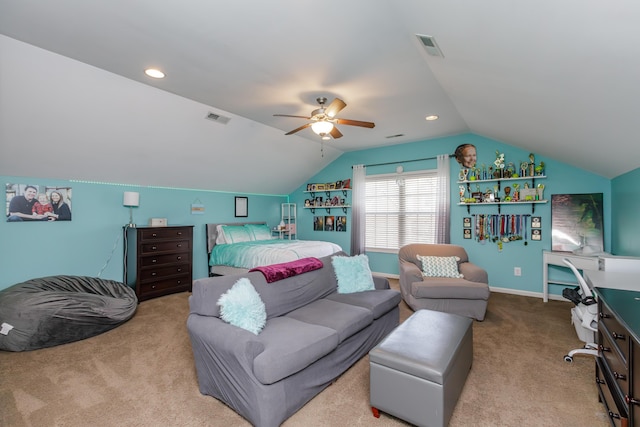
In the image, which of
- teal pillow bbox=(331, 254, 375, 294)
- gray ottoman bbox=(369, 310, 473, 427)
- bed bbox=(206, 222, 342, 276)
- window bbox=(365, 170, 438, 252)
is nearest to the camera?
gray ottoman bbox=(369, 310, 473, 427)


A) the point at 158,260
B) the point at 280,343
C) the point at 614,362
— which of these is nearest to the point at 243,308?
the point at 280,343

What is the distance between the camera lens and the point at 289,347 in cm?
190

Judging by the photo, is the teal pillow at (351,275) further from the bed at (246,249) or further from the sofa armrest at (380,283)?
the bed at (246,249)

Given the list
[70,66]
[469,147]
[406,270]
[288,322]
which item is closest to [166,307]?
[288,322]

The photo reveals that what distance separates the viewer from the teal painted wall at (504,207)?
171 inches

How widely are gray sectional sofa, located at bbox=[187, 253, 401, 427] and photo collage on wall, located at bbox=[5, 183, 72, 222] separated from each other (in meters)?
3.11

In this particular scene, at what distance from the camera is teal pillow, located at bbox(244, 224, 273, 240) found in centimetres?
611

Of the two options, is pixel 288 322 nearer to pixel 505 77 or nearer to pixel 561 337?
pixel 505 77

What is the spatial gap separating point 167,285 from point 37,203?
199cm

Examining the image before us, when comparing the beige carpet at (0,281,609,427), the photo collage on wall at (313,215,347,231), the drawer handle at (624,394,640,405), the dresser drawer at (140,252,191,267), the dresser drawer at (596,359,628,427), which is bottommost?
the beige carpet at (0,281,609,427)

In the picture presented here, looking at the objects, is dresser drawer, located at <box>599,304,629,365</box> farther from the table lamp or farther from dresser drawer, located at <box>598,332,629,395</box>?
the table lamp

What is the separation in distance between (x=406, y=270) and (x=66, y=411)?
11.8ft

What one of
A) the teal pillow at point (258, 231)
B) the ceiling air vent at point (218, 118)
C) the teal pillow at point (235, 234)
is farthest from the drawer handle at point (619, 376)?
the teal pillow at point (258, 231)

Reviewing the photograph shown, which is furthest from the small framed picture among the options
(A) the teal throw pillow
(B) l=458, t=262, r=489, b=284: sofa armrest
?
(B) l=458, t=262, r=489, b=284: sofa armrest
